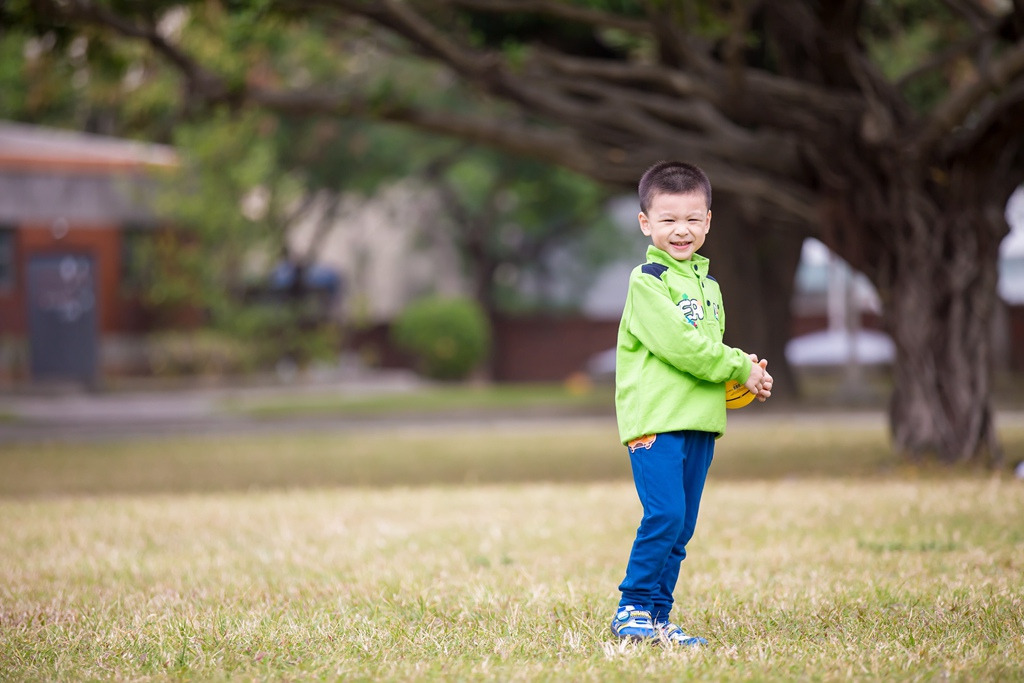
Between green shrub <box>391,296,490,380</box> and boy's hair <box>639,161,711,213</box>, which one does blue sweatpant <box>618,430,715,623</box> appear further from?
green shrub <box>391,296,490,380</box>

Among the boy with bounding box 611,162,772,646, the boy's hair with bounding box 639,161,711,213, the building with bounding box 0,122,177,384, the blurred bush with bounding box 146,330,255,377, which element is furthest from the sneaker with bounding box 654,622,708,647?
the blurred bush with bounding box 146,330,255,377

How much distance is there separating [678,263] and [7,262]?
24809 mm

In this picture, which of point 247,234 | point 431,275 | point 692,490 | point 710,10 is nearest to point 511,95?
point 710,10

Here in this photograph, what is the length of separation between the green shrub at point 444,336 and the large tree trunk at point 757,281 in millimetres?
11238

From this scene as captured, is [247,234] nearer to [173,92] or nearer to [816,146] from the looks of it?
[173,92]

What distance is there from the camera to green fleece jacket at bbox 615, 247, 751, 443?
454cm

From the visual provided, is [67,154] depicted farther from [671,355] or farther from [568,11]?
[671,355]

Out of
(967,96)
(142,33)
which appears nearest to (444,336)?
(142,33)

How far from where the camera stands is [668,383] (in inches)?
183

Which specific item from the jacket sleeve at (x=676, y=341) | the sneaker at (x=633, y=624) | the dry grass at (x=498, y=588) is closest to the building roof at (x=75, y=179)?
the dry grass at (x=498, y=588)

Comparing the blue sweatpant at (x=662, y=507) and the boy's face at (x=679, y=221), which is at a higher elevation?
the boy's face at (x=679, y=221)

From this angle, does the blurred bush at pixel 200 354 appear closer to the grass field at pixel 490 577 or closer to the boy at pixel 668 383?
the grass field at pixel 490 577

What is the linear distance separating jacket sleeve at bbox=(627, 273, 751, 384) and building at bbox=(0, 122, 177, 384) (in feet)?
71.2

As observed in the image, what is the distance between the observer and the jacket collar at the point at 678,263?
15.6ft
